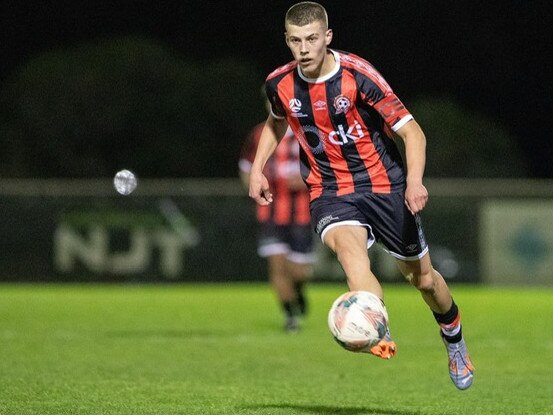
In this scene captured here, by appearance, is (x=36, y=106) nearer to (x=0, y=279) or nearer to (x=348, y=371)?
(x=0, y=279)

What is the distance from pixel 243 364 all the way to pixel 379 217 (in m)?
2.45

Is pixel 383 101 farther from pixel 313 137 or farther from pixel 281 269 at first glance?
pixel 281 269

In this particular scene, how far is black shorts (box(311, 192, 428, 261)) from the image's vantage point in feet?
20.9

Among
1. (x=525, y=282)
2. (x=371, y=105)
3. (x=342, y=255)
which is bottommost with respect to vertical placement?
(x=525, y=282)

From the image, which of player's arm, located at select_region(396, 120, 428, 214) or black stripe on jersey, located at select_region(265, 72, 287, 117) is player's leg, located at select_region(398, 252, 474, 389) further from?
black stripe on jersey, located at select_region(265, 72, 287, 117)

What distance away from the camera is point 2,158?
24.7 m

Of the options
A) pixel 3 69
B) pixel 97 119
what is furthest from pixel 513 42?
pixel 3 69

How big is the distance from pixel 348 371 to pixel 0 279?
478 inches

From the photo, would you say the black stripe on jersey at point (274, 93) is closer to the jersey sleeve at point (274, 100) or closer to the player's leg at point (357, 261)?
the jersey sleeve at point (274, 100)

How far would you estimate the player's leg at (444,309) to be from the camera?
6.55 meters

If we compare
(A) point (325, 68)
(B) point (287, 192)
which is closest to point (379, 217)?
(A) point (325, 68)

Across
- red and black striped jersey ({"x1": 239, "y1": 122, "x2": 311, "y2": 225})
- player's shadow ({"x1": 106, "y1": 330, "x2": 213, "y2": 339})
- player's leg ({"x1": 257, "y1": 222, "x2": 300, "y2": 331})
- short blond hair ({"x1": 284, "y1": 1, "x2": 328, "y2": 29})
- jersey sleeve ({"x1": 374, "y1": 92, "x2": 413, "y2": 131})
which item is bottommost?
player's shadow ({"x1": 106, "y1": 330, "x2": 213, "y2": 339})

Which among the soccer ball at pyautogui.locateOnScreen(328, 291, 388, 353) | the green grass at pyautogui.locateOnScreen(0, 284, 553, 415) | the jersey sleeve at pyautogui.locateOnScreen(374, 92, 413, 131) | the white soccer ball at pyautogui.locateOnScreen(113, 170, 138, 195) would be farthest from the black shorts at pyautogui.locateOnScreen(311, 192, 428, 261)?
the white soccer ball at pyautogui.locateOnScreen(113, 170, 138, 195)

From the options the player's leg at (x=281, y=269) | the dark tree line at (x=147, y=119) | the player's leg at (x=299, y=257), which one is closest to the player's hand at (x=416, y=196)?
the player's leg at (x=281, y=269)
